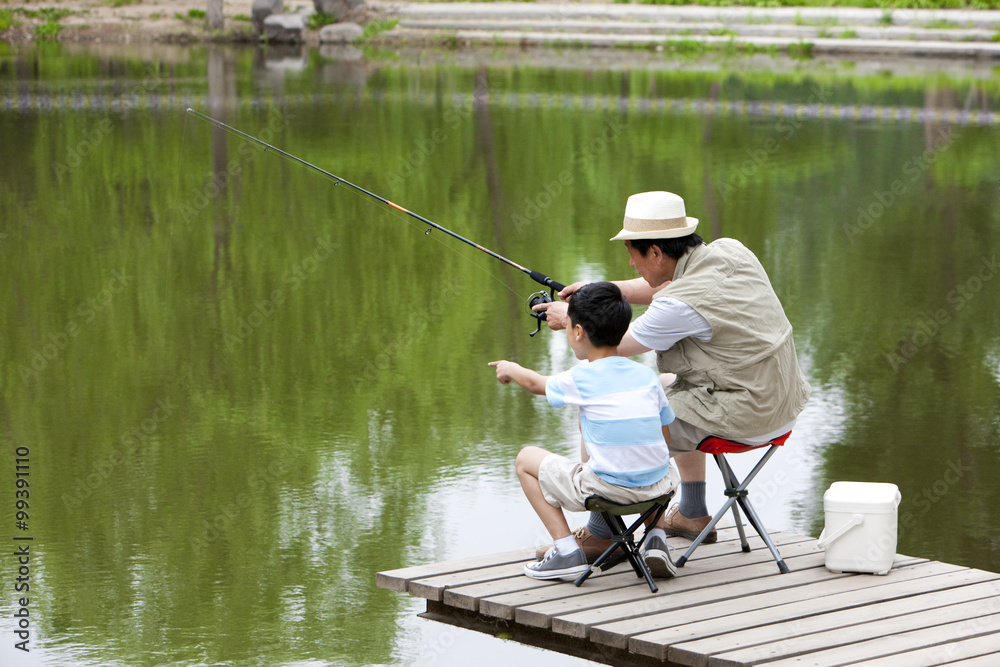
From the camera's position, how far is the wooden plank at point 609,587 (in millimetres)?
3746

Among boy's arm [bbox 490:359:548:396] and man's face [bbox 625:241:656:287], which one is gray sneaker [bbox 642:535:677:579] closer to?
boy's arm [bbox 490:359:548:396]

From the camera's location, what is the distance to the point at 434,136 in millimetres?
15016

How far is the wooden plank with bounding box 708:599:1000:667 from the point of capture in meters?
3.36

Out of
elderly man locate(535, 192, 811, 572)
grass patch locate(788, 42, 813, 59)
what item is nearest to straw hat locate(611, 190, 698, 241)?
elderly man locate(535, 192, 811, 572)

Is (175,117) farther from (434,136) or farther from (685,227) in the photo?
(685,227)

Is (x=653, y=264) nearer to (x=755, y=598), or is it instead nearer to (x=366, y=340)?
(x=755, y=598)

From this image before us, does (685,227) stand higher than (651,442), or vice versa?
(685,227)

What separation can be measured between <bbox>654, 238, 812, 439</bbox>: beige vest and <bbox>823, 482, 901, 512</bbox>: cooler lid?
0.27 metres

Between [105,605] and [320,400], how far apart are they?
2247mm

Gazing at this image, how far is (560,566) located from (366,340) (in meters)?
3.55

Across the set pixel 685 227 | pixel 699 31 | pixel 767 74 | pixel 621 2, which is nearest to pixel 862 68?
→ pixel 767 74

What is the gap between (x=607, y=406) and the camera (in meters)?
3.66

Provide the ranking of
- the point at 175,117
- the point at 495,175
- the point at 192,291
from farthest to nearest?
the point at 175,117
the point at 495,175
the point at 192,291

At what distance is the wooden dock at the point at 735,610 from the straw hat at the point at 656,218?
0.98 meters
